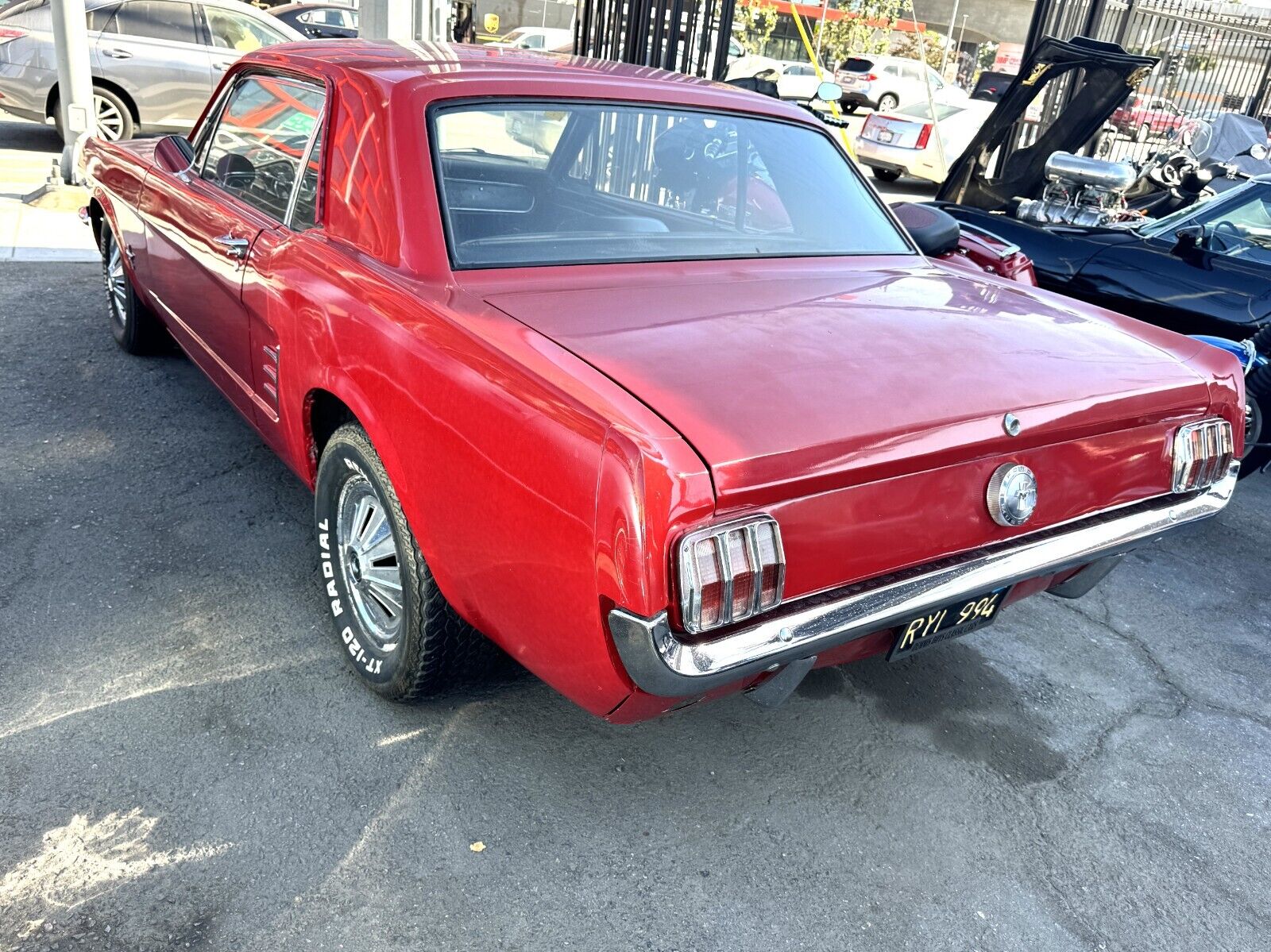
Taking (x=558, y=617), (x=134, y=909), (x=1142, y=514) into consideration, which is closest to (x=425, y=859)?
(x=134, y=909)

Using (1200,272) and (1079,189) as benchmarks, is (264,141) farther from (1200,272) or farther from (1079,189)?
(1079,189)

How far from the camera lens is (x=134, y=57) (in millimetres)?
9680

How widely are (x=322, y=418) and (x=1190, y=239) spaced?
446 cm

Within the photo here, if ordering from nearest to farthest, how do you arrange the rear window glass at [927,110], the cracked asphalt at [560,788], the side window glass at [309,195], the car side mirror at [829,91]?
1. the cracked asphalt at [560,788]
2. the side window glass at [309,195]
3. the car side mirror at [829,91]
4. the rear window glass at [927,110]

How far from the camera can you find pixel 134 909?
2.08 m

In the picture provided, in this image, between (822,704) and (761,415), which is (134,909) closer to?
(761,415)

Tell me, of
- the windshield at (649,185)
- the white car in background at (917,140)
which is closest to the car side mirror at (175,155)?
the windshield at (649,185)

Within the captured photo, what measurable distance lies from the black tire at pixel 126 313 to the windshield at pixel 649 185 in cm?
256

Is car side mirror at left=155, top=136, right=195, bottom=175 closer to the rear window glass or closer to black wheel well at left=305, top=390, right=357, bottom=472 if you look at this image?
black wheel well at left=305, top=390, right=357, bottom=472

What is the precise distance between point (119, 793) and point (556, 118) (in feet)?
6.88

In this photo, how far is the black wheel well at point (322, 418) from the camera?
2.77 m

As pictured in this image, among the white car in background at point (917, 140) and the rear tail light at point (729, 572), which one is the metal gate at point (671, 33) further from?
the white car in background at point (917, 140)

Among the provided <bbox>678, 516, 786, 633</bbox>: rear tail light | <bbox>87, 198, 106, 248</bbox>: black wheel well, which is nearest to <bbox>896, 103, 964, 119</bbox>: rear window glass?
<bbox>87, 198, 106, 248</bbox>: black wheel well

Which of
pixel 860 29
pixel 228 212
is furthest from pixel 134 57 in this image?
pixel 860 29
